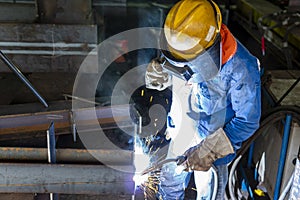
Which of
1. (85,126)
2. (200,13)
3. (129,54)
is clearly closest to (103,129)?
(85,126)

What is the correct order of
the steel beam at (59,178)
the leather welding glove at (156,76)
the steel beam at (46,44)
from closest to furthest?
the steel beam at (59,178) < the leather welding glove at (156,76) < the steel beam at (46,44)

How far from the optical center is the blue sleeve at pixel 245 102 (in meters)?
1.73

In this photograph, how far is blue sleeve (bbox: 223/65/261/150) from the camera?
1.73 metres

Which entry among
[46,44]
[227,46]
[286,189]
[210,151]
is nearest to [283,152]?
[286,189]

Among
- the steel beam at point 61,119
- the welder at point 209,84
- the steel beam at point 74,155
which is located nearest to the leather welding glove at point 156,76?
the welder at point 209,84

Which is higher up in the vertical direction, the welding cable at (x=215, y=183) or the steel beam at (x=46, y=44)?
the steel beam at (x=46, y=44)

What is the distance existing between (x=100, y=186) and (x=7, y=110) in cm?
99

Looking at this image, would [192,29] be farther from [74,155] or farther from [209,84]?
[74,155]

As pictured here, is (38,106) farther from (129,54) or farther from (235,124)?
(129,54)

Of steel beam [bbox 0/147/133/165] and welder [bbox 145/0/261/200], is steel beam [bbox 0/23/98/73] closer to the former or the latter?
welder [bbox 145/0/261/200]

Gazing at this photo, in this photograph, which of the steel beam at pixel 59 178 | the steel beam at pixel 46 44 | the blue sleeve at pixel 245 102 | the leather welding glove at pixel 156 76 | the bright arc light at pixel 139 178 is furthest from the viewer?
the steel beam at pixel 46 44

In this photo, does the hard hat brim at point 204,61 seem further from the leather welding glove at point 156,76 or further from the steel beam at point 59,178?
the steel beam at point 59,178

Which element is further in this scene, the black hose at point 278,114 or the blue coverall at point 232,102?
the black hose at point 278,114

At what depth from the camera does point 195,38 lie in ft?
A: 5.37
